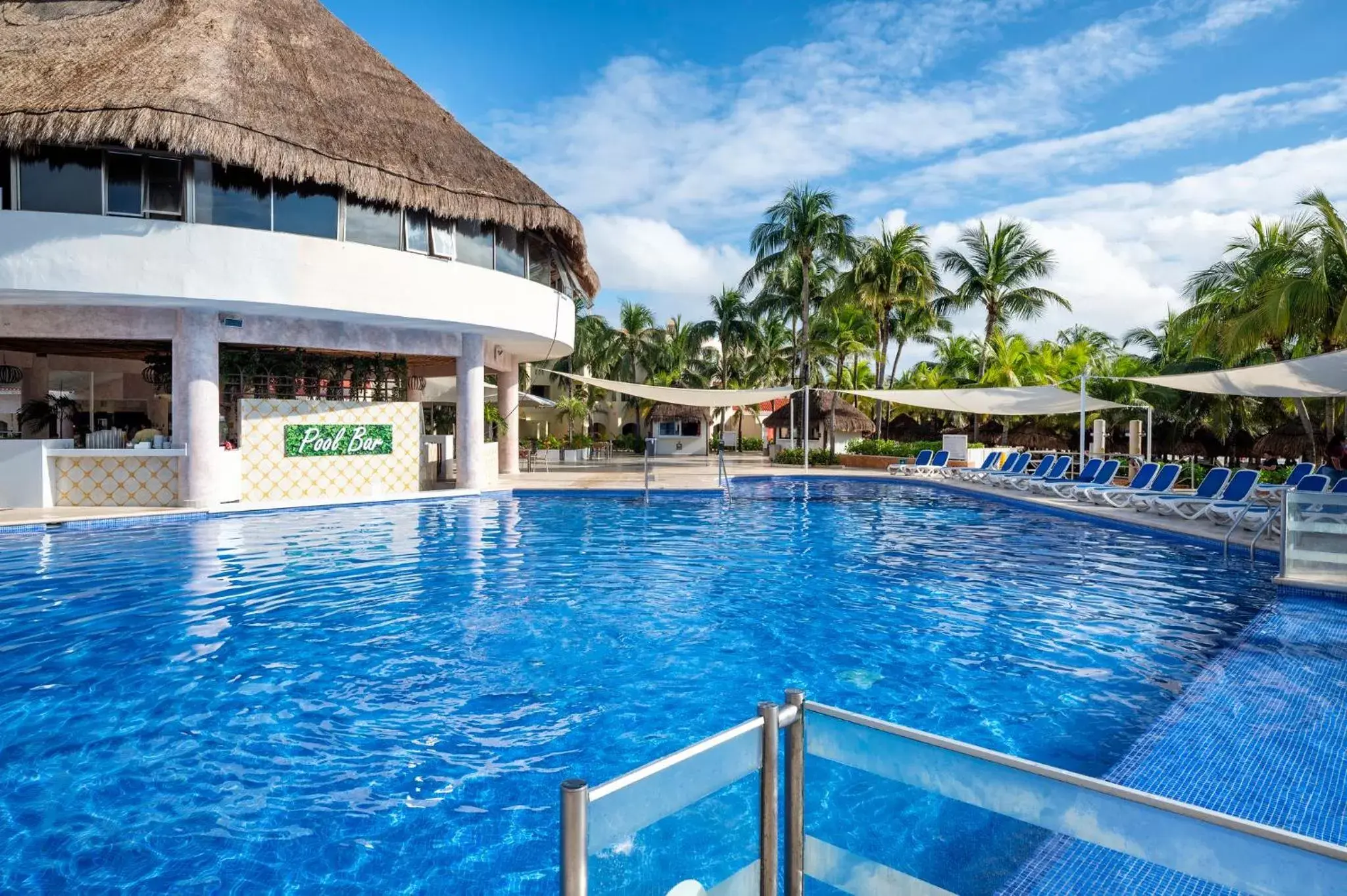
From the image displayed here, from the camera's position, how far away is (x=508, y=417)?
67.0ft

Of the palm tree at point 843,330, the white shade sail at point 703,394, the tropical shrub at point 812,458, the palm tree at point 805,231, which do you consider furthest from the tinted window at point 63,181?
the palm tree at point 843,330

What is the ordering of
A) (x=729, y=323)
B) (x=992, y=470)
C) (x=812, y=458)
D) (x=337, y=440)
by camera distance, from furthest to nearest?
(x=729, y=323), (x=812, y=458), (x=992, y=470), (x=337, y=440)

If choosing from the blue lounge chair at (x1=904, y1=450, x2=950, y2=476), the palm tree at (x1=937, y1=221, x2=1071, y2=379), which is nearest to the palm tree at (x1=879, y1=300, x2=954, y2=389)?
the palm tree at (x1=937, y1=221, x2=1071, y2=379)

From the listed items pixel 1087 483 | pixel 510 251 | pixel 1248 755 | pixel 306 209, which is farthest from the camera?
pixel 510 251

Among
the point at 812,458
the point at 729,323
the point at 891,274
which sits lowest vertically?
the point at 812,458

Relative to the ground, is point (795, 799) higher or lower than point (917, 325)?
lower

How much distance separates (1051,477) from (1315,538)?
9727mm

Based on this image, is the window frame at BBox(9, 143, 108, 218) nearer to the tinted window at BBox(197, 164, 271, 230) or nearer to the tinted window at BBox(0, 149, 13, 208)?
the tinted window at BBox(0, 149, 13, 208)

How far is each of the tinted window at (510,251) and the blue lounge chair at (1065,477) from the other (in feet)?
38.7

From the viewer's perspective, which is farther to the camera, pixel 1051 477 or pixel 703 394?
pixel 703 394

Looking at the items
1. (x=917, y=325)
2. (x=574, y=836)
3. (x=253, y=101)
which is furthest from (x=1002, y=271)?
(x=574, y=836)

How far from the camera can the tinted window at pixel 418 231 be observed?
14.5m

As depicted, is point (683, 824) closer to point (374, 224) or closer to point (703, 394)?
point (374, 224)

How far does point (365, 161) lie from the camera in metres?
13.5
